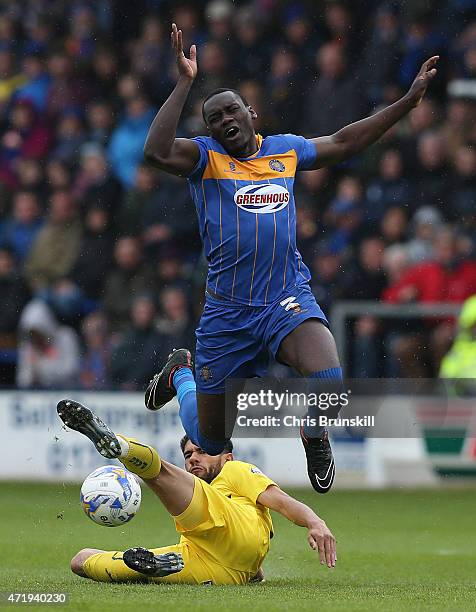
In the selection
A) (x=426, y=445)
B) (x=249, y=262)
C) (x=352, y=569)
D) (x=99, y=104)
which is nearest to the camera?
(x=249, y=262)

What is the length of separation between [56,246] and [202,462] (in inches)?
297

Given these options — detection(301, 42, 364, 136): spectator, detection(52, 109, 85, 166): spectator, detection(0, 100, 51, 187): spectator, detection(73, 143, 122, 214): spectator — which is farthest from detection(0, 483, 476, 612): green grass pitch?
detection(0, 100, 51, 187): spectator

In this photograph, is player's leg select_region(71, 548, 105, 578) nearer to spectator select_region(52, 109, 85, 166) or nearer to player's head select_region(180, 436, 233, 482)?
player's head select_region(180, 436, 233, 482)

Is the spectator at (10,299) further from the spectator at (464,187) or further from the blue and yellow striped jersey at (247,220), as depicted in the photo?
the blue and yellow striped jersey at (247,220)

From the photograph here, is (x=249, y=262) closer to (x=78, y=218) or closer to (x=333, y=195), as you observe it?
(x=333, y=195)

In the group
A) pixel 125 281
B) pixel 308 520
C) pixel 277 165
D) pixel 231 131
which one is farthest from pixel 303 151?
pixel 125 281

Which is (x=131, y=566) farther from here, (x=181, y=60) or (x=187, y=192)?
(x=187, y=192)

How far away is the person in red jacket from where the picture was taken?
1296 cm

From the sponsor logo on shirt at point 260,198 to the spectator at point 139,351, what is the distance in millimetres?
6007

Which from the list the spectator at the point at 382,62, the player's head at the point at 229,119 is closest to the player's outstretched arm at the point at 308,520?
the player's head at the point at 229,119

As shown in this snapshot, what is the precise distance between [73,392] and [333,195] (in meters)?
3.39

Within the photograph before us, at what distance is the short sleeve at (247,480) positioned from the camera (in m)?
7.37

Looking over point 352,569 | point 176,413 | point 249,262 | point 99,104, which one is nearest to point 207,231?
point 249,262

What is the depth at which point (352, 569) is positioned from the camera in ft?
27.9
